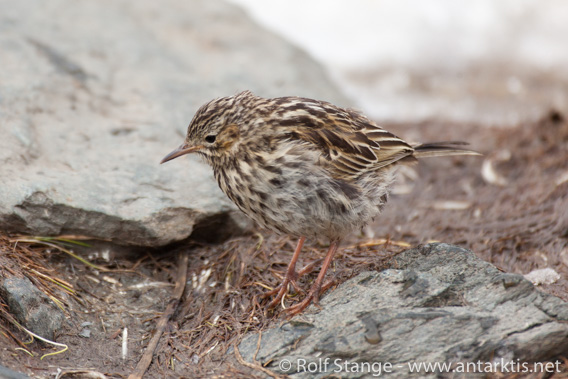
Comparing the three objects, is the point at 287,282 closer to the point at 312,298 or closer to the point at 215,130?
the point at 312,298

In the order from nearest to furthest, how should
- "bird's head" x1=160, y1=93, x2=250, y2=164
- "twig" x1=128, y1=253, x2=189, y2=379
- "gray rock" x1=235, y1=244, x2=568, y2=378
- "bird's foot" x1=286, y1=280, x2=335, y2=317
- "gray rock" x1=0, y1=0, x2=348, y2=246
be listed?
1. "gray rock" x1=235, y1=244, x2=568, y2=378
2. "twig" x1=128, y1=253, x2=189, y2=379
3. "bird's foot" x1=286, y1=280, x2=335, y2=317
4. "bird's head" x1=160, y1=93, x2=250, y2=164
5. "gray rock" x1=0, y1=0, x2=348, y2=246

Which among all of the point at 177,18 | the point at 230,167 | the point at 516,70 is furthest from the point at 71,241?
the point at 516,70

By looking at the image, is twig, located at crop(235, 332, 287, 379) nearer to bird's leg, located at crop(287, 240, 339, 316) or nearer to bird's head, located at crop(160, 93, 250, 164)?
bird's leg, located at crop(287, 240, 339, 316)

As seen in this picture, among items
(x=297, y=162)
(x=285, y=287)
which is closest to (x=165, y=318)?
(x=285, y=287)

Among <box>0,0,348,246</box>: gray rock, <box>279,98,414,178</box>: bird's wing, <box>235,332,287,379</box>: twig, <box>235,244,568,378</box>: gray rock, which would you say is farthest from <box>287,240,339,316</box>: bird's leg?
<box>0,0,348,246</box>: gray rock

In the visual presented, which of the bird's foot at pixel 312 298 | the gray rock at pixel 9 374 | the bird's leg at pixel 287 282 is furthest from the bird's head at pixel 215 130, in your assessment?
the gray rock at pixel 9 374
